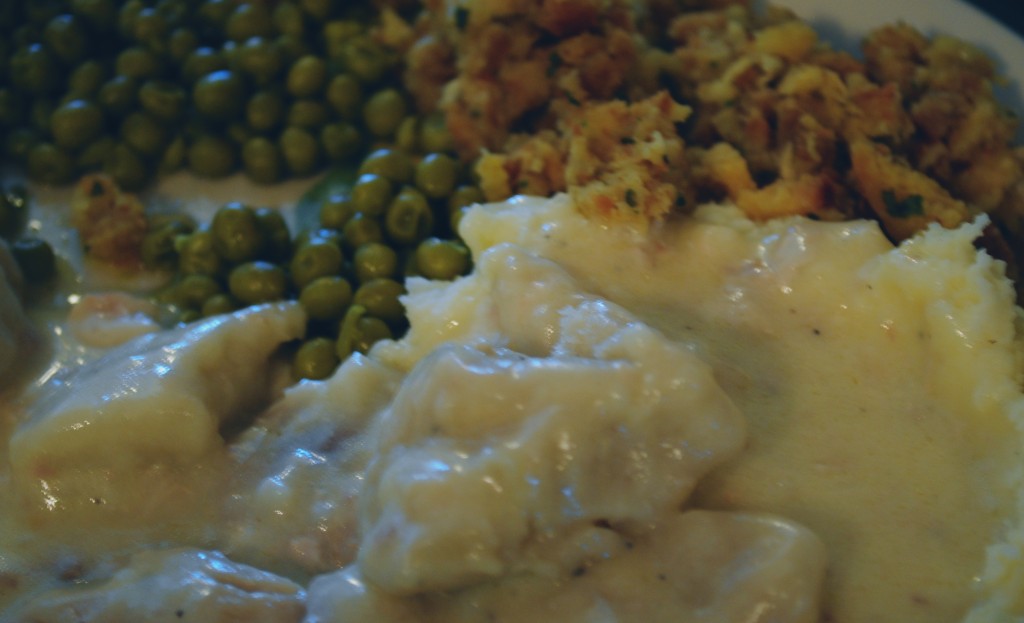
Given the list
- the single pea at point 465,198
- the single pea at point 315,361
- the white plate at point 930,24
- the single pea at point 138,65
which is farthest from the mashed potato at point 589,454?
the single pea at point 138,65

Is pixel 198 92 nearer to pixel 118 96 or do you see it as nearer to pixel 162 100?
pixel 162 100

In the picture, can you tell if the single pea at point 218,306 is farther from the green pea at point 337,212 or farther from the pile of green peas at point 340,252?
the green pea at point 337,212

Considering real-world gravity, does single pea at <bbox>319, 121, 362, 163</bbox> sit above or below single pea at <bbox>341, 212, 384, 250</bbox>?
above

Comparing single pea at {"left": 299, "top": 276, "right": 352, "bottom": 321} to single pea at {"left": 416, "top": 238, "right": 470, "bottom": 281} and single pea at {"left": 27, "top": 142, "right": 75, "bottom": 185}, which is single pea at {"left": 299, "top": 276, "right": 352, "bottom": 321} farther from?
single pea at {"left": 27, "top": 142, "right": 75, "bottom": 185}

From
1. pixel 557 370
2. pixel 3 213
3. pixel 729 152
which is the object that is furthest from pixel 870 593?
pixel 3 213

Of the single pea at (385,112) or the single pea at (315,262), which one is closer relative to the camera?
the single pea at (315,262)

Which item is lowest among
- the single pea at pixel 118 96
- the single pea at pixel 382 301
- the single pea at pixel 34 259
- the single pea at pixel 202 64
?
the single pea at pixel 34 259

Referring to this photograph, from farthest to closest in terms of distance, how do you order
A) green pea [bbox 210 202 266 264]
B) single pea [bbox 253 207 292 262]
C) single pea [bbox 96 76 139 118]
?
single pea [bbox 96 76 139 118] < single pea [bbox 253 207 292 262] < green pea [bbox 210 202 266 264]

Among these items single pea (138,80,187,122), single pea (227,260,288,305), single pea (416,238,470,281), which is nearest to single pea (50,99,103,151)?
single pea (138,80,187,122)
